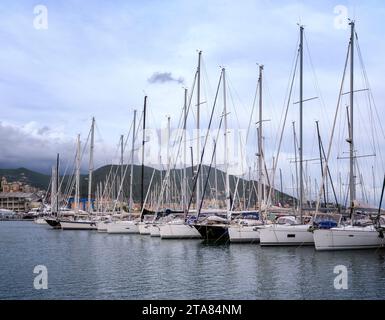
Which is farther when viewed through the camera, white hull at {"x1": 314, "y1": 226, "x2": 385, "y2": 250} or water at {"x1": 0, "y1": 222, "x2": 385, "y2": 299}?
white hull at {"x1": 314, "y1": 226, "x2": 385, "y2": 250}

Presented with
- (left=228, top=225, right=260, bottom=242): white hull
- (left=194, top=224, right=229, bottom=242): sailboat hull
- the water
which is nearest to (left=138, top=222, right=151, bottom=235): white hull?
(left=194, top=224, right=229, bottom=242): sailboat hull

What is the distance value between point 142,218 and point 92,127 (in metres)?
21.6

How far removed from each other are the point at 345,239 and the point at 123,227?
39.1 m

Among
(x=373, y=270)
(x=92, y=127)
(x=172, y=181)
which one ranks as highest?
(x=92, y=127)

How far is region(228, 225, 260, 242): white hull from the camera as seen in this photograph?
47.8 m

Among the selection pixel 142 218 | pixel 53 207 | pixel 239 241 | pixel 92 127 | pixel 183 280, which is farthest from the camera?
pixel 53 207

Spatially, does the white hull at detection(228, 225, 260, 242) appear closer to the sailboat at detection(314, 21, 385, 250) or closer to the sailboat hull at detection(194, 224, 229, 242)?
the sailboat hull at detection(194, 224, 229, 242)

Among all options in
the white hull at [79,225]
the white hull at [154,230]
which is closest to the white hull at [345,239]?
the white hull at [154,230]

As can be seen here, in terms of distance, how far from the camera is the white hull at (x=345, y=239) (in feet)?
126

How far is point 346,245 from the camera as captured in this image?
38.5 metres

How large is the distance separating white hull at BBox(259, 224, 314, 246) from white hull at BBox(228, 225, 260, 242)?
3.97m

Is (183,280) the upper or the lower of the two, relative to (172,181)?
lower
